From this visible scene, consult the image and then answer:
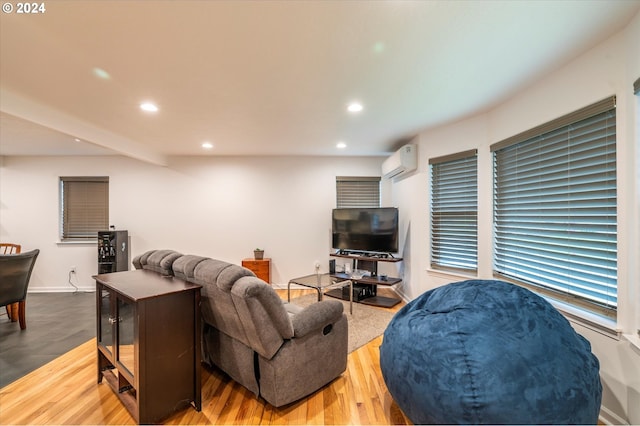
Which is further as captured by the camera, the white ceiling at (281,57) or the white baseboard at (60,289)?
the white baseboard at (60,289)

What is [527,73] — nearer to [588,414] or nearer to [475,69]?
[475,69]

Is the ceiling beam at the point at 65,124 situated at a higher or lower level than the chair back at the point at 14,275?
higher

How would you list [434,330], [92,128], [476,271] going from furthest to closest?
[92,128], [476,271], [434,330]

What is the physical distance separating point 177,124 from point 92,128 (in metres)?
1.07

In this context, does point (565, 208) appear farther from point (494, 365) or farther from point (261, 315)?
point (261, 315)

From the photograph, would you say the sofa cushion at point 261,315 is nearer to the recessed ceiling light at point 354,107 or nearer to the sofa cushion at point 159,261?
the sofa cushion at point 159,261

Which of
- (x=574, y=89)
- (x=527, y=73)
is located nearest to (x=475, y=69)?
(x=527, y=73)

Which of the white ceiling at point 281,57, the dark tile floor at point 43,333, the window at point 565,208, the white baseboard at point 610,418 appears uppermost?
the white ceiling at point 281,57

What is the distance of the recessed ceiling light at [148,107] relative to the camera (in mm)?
2608

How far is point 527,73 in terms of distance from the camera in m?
2.06

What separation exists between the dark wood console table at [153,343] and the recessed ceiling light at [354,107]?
213 cm

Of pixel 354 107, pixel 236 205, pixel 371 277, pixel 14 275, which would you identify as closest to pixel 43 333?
pixel 14 275

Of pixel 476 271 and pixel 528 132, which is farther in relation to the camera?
pixel 476 271

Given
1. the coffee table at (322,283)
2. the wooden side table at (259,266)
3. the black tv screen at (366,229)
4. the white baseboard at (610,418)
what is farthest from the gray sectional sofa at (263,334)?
the wooden side table at (259,266)
